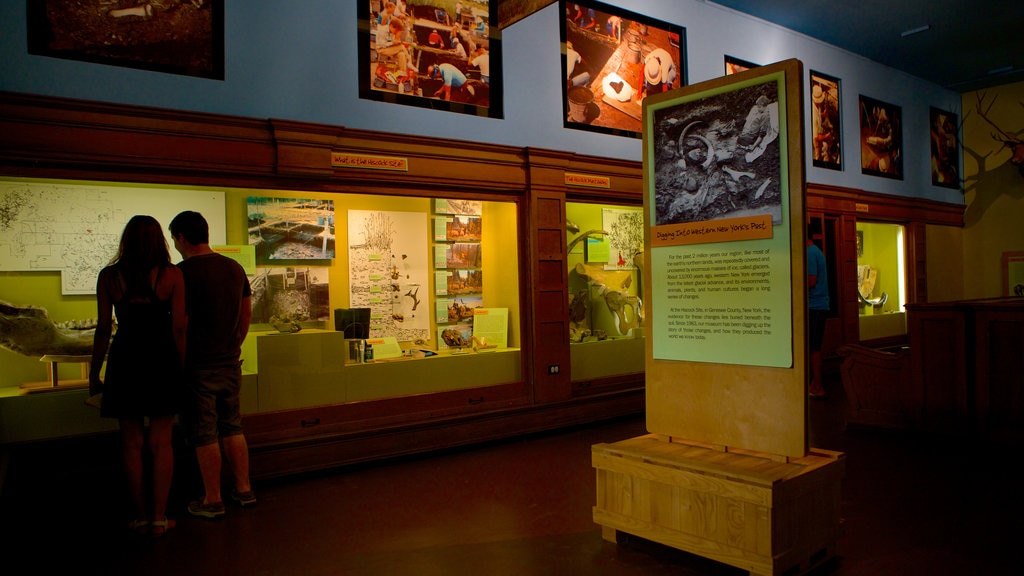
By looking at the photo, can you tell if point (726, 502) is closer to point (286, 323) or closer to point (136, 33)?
point (286, 323)

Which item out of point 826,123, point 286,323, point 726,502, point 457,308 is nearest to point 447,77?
point 457,308

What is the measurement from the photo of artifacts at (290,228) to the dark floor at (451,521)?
1762 mm

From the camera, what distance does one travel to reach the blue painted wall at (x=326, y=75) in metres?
4.50

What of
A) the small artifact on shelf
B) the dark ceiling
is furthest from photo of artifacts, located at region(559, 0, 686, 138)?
the small artifact on shelf

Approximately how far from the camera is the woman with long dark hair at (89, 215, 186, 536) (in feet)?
12.9

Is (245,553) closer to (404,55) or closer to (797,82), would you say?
(797,82)

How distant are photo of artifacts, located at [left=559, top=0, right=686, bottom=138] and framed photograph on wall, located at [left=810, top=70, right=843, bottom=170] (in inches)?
122

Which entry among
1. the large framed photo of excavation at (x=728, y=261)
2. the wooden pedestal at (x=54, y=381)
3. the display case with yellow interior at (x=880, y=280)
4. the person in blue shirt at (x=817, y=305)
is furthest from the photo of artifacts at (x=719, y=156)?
the display case with yellow interior at (x=880, y=280)

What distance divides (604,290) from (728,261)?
4148 mm

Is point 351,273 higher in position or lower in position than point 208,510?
higher

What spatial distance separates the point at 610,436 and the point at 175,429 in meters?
3.76

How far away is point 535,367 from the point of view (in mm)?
6520

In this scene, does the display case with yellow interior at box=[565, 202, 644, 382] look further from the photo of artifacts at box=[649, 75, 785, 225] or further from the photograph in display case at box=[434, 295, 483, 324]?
the photo of artifacts at box=[649, 75, 785, 225]

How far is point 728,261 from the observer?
3336 millimetres
